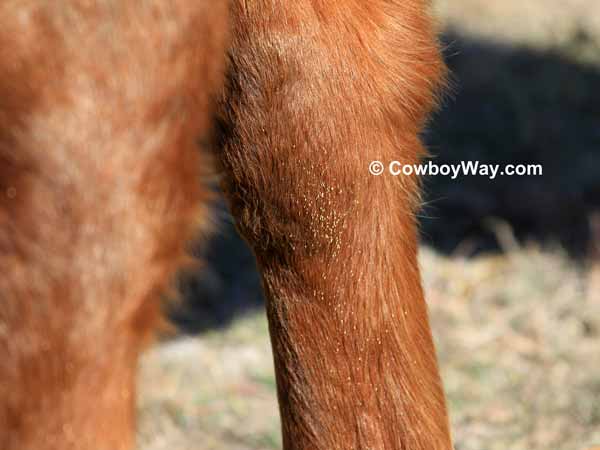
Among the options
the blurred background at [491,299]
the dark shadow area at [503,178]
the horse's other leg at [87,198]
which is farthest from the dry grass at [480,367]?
the horse's other leg at [87,198]

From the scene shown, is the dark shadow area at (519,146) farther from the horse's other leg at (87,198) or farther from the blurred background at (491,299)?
the horse's other leg at (87,198)

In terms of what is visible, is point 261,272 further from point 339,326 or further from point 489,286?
point 489,286

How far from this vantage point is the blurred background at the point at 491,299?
193cm

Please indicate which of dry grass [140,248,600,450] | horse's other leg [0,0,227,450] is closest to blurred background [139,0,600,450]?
dry grass [140,248,600,450]

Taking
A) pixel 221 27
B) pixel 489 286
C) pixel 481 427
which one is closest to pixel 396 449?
pixel 221 27

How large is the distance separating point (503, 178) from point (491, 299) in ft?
1.65

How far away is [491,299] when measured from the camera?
229cm

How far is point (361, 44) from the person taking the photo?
1.08 meters

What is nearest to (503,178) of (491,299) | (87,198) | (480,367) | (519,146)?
(519,146)

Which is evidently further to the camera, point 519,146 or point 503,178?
point 519,146

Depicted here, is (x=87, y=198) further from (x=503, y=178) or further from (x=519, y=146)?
(x=519, y=146)

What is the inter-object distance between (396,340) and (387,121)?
0.24 meters

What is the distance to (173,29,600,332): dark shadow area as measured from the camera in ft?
8.14

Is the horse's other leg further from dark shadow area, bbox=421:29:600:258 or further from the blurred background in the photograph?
dark shadow area, bbox=421:29:600:258
